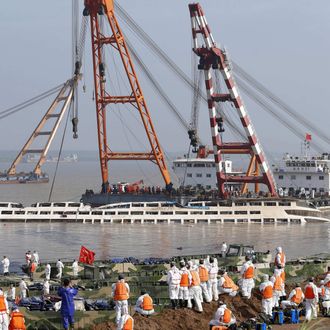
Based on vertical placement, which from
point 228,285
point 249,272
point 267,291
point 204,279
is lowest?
point 228,285

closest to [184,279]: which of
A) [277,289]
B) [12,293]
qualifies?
[277,289]

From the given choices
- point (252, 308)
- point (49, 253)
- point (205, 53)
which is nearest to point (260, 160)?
point (205, 53)

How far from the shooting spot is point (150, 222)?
64375 mm

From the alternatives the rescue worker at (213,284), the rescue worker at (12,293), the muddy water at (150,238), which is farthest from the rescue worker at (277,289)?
the muddy water at (150,238)

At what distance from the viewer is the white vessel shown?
212 feet

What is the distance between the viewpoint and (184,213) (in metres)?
64.8

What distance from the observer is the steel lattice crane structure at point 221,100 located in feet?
218

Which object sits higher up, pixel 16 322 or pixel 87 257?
pixel 87 257

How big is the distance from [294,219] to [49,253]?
25446 mm

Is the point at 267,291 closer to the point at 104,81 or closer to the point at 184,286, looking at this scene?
the point at 184,286

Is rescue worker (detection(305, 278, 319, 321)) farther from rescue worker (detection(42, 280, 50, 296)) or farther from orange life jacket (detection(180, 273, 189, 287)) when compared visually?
rescue worker (detection(42, 280, 50, 296))

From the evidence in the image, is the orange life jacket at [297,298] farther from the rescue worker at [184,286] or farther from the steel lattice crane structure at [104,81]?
the steel lattice crane structure at [104,81]

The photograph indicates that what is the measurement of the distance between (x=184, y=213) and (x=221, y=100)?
10416 millimetres

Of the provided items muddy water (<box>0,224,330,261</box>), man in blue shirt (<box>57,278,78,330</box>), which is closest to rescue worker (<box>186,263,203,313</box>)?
man in blue shirt (<box>57,278,78,330</box>)
